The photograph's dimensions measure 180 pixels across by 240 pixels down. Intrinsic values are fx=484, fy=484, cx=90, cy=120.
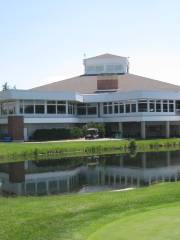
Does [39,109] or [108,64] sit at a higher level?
[108,64]

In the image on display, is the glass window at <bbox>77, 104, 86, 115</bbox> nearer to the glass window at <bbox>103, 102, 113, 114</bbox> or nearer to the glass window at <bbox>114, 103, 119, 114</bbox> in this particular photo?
the glass window at <bbox>103, 102, 113, 114</bbox>

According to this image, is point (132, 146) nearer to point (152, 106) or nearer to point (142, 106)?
point (142, 106)

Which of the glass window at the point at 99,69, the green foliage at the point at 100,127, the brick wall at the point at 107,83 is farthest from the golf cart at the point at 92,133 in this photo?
the glass window at the point at 99,69

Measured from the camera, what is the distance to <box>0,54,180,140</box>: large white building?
178 ft

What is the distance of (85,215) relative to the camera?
11102 mm

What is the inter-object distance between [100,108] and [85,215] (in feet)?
170

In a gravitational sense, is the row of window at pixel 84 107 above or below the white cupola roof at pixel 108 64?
below

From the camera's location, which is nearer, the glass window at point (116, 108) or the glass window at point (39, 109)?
the glass window at point (39, 109)

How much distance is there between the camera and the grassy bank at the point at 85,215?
9.02m

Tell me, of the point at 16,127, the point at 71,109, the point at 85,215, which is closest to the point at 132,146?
the point at 16,127

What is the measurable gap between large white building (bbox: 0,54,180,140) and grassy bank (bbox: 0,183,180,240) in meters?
39.9

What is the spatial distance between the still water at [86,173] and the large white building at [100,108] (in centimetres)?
1853

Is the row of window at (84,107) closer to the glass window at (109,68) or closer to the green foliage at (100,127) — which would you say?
the green foliage at (100,127)

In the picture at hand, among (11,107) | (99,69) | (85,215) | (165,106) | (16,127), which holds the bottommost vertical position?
(85,215)
